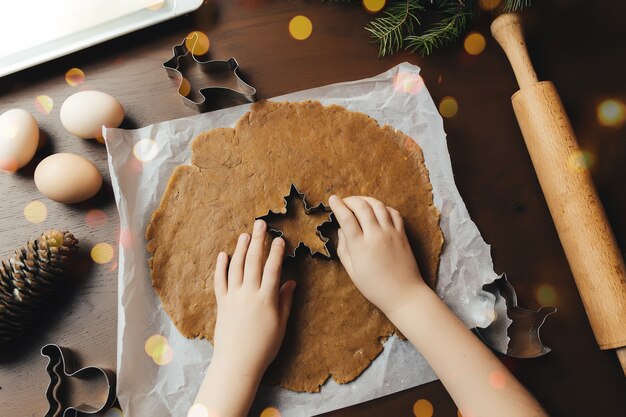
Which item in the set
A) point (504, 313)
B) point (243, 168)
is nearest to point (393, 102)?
point (243, 168)

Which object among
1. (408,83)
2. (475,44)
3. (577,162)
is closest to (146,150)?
(408,83)

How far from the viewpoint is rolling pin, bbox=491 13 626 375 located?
33.1 inches

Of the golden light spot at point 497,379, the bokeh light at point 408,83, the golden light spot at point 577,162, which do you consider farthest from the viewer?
the bokeh light at point 408,83

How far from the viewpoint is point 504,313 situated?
0.90m

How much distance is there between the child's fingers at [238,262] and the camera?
868 mm

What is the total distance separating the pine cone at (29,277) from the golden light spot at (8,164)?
0.53 ft

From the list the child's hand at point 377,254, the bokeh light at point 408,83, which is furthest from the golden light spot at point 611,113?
the child's hand at point 377,254

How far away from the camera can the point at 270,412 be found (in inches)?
33.9

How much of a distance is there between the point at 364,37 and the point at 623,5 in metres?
0.57

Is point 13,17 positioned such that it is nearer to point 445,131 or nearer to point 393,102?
point 393,102

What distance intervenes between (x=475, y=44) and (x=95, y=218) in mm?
857

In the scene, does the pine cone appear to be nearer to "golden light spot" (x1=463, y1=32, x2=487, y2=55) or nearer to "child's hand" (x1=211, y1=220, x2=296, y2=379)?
"child's hand" (x1=211, y1=220, x2=296, y2=379)

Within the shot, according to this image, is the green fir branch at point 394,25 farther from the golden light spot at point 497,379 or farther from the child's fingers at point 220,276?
the golden light spot at point 497,379

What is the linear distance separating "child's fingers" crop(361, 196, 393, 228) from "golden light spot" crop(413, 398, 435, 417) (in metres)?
0.33
